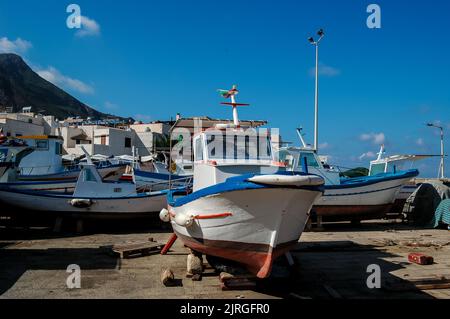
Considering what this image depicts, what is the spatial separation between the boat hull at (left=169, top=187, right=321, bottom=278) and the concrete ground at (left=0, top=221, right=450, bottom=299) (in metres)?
0.72

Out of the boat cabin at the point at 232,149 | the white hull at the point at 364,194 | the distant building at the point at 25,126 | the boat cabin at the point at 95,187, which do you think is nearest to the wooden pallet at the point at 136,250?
the boat cabin at the point at 232,149

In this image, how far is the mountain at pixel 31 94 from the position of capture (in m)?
125

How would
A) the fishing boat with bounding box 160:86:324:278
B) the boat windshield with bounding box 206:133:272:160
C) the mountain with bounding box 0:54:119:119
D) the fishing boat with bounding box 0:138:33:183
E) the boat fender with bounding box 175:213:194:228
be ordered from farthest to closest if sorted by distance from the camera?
1. the mountain with bounding box 0:54:119:119
2. the fishing boat with bounding box 0:138:33:183
3. the boat windshield with bounding box 206:133:272:160
4. the boat fender with bounding box 175:213:194:228
5. the fishing boat with bounding box 160:86:324:278

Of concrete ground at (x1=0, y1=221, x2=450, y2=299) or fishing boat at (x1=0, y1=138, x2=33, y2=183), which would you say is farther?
fishing boat at (x1=0, y1=138, x2=33, y2=183)

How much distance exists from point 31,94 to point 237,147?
151 meters

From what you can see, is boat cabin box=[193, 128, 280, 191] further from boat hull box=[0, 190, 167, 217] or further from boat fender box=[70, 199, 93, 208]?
boat fender box=[70, 199, 93, 208]

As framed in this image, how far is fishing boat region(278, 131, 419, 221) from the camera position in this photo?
1360cm

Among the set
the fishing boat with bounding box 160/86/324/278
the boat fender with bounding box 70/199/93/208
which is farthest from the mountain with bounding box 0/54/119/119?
the fishing boat with bounding box 160/86/324/278

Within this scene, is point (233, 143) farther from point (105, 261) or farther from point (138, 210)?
point (138, 210)

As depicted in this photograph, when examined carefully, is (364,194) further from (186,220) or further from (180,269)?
(186,220)

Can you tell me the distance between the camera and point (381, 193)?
46.5 feet

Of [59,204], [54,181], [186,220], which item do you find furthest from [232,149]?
[54,181]

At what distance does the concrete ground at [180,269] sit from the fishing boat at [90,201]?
0.78 meters
